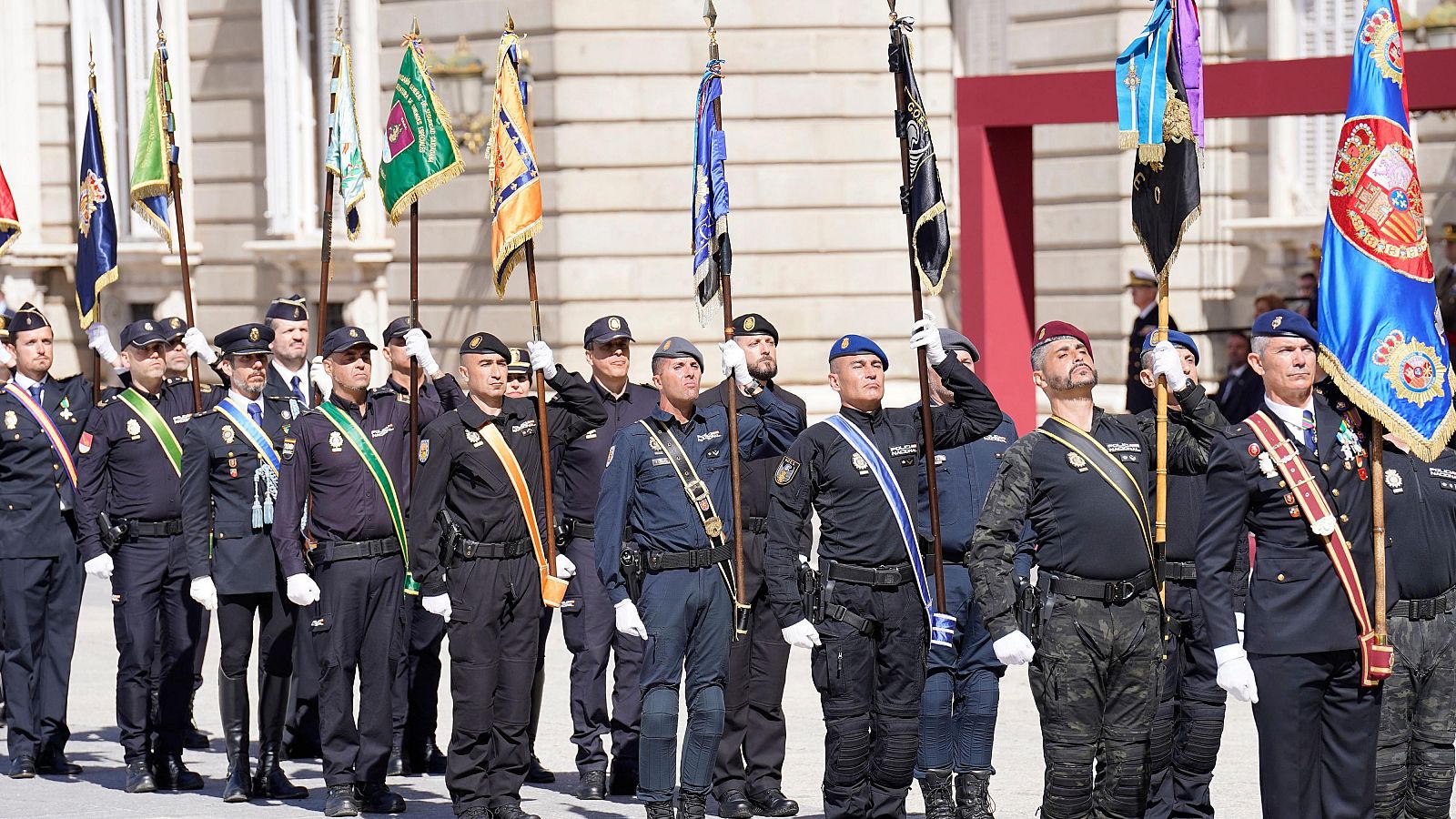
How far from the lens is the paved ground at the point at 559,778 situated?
9.12 meters

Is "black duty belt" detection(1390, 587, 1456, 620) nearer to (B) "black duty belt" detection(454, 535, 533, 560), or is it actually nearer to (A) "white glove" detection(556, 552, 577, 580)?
(B) "black duty belt" detection(454, 535, 533, 560)

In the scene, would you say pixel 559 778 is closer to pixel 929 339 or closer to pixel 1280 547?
pixel 929 339

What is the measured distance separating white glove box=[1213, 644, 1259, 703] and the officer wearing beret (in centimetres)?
2

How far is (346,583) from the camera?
9164 mm

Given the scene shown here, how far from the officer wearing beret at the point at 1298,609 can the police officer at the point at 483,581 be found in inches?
113

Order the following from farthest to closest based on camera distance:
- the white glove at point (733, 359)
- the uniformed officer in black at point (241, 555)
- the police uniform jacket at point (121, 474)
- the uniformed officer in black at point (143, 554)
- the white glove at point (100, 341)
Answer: the white glove at point (100, 341), the police uniform jacket at point (121, 474), the uniformed officer in black at point (143, 554), the uniformed officer in black at point (241, 555), the white glove at point (733, 359)

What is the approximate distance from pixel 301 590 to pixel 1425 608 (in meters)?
4.32

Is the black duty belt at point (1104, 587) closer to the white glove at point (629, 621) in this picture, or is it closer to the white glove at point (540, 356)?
the white glove at point (629, 621)

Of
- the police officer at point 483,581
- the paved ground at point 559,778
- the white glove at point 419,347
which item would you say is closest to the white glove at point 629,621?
the police officer at point 483,581

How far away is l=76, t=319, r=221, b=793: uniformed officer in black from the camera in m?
9.89

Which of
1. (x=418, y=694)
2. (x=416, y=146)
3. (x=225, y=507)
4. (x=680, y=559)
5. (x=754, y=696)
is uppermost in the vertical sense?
(x=416, y=146)

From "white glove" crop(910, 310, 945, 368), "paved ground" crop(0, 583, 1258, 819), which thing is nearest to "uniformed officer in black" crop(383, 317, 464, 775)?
"paved ground" crop(0, 583, 1258, 819)

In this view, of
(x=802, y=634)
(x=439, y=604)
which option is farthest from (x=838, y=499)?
(x=439, y=604)

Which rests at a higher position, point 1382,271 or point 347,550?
point 1382,271
